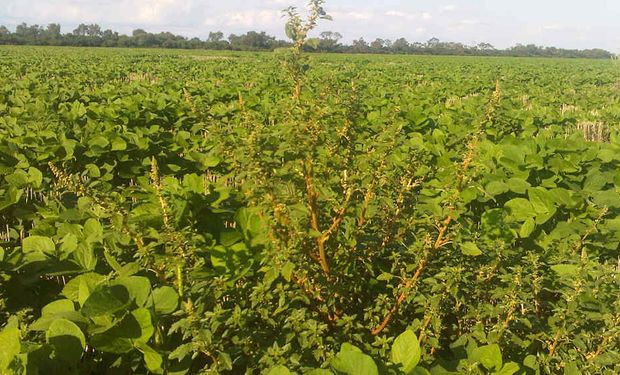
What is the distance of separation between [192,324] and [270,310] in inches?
27.2

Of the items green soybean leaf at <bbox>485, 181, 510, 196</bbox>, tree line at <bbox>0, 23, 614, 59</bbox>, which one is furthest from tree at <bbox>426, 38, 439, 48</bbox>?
green soybean leaf at <bbox>485, 181, 510, 196</bbox>

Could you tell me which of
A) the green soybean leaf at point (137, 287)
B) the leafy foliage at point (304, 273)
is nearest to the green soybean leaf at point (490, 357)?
the leafy foliage at point (304, 273)

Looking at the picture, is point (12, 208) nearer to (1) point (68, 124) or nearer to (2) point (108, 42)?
(1) point (68, 124)

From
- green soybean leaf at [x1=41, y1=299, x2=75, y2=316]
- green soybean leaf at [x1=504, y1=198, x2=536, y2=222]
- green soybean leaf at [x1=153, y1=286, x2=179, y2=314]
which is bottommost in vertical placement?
green soybean leaf at [x1=41, y1=299, x2=75, y2=316]

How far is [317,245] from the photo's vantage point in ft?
8.14

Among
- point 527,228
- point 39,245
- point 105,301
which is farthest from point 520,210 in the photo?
point 39,245

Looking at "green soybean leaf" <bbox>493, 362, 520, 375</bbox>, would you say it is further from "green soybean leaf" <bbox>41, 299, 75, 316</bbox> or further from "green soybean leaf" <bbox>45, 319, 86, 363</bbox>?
"green soybean leaf" <bbox>41, 299, 75, 316</bbox>

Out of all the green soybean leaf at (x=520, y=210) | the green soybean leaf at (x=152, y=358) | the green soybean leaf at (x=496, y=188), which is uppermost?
the green soybean leaf at (x=496, y=188)

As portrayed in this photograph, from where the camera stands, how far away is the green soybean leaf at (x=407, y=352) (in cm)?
191

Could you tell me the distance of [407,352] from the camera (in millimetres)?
1938

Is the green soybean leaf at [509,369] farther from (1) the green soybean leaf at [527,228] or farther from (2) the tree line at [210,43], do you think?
(2) the tree line at [210,43]

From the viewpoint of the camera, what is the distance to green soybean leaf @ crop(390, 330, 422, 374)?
6.27 feet

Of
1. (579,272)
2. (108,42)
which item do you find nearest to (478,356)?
(579,272)

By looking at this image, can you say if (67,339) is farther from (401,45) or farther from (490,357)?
(401,45)
